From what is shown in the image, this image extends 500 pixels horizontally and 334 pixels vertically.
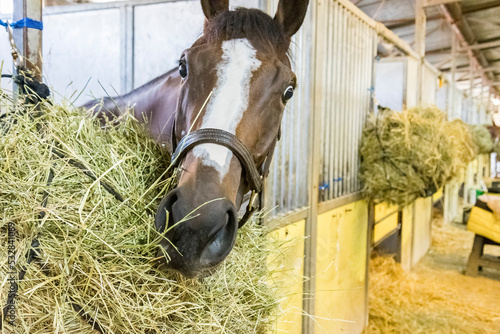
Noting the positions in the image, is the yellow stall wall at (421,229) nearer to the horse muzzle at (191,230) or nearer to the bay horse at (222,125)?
the bay horse at (222,125)

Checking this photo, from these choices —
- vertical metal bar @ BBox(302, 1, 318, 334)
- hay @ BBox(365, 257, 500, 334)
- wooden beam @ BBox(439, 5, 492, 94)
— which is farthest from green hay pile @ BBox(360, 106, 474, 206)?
wooden beam @ BBox(439, 5, 492, 94)

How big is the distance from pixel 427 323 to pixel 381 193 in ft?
4.43

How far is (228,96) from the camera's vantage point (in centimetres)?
104

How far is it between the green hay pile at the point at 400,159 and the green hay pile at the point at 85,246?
242cm

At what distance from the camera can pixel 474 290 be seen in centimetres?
440

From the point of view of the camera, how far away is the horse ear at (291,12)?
1328mm

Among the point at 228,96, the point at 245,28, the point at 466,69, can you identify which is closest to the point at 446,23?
the point at 466,69

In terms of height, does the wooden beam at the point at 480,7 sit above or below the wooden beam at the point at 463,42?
above

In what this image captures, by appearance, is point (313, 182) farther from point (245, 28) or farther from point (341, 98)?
point (245, 28)

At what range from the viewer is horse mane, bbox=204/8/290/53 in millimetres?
1149

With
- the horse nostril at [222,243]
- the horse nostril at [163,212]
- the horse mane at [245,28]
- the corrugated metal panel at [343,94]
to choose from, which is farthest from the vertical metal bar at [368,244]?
the horse nostril at [163,212]

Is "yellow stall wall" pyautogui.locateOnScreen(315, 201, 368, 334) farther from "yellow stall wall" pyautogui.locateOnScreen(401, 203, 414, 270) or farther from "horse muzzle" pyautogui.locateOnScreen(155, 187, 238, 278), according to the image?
"horse muzzle" pyautogui.locateOnScreen(155, 187, 238, 278)

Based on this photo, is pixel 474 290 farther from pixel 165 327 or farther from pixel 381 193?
pixel 165 327

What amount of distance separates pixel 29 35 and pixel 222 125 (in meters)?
0.68
